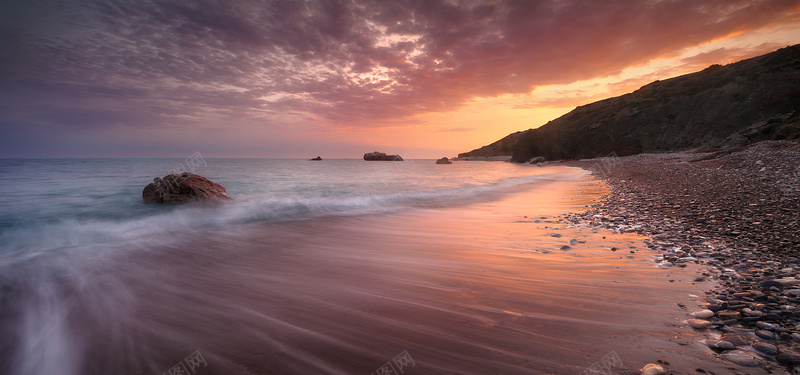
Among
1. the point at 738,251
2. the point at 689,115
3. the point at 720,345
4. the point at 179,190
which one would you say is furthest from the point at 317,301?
the point at 689,115

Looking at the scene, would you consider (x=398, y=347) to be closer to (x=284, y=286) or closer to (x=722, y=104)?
(x=284, y=286)

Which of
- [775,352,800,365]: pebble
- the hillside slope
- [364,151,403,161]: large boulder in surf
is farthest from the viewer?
[364,151,403,161]: large boulder in surf

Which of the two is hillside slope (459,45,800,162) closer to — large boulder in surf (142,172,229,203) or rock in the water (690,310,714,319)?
rock in the water (690,310,714,319)

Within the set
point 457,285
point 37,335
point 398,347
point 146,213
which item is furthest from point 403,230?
point 146,213

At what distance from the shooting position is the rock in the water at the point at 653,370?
1814mm

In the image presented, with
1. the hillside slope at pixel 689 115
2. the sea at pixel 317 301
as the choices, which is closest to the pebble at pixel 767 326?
the sea at pixel 317 301

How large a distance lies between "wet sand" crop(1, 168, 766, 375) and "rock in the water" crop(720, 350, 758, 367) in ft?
0.34

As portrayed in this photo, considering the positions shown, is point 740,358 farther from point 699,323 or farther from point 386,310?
point 386,310

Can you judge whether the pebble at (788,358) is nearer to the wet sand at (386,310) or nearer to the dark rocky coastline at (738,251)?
the dark rocky coastline at (738,251)

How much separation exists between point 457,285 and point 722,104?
2932 inches

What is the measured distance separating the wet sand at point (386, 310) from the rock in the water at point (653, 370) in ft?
0.19

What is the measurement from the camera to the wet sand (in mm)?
2184

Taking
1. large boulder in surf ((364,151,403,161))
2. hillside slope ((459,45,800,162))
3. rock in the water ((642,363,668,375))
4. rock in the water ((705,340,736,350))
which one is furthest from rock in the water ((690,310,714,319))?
large boulder in surf ((364,151,403,161))

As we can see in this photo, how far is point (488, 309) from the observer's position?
2.90 m
